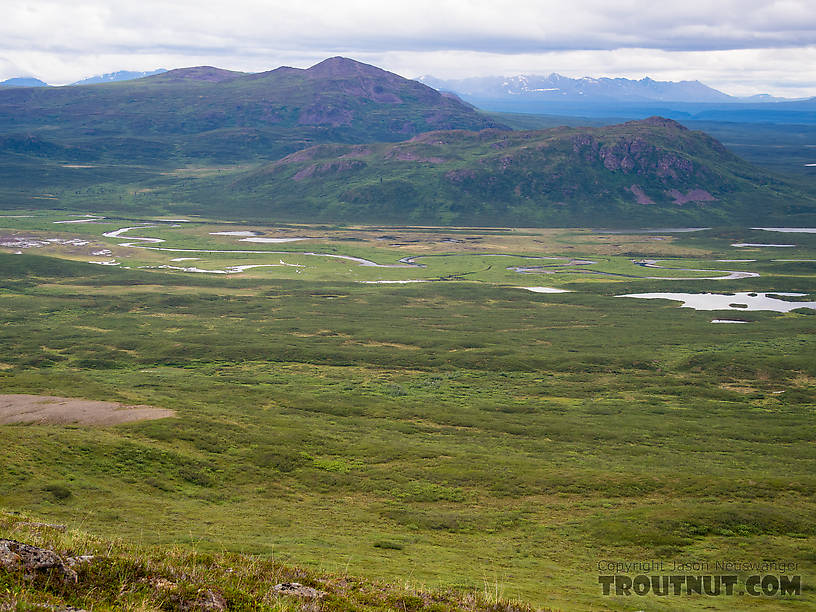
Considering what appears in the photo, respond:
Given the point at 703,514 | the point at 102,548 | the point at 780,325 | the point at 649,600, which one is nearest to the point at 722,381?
the point at 780,325

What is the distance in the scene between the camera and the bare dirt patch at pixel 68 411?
185ft

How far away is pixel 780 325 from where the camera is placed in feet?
375

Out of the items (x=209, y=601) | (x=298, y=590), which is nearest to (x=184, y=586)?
(x=209, y=601)

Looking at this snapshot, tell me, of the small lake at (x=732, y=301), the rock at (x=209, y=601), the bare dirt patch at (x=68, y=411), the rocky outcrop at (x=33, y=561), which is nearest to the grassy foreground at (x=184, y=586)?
the rock at (x=209, y=601)

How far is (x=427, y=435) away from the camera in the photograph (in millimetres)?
64750

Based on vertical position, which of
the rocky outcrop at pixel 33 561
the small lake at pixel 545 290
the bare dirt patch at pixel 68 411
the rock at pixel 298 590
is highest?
the rocky outcrop at pixel 33 561

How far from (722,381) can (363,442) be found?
49509 mm

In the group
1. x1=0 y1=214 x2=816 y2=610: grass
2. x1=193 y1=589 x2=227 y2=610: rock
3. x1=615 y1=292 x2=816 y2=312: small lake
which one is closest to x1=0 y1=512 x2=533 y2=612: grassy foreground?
x1=193 y1=589 x2=227 y2=610: rock

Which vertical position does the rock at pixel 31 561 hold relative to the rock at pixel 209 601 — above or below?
above

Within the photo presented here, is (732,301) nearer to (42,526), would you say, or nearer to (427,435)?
(427,435)

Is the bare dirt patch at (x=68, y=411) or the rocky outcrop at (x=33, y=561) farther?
the bare dirt patch at (x=68, y=411)

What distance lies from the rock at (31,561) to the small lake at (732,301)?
12553 centimetres

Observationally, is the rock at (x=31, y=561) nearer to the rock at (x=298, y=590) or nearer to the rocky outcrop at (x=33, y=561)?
the rocky outcrop at (x=33, y=561)

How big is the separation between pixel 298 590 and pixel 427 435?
4143cm
